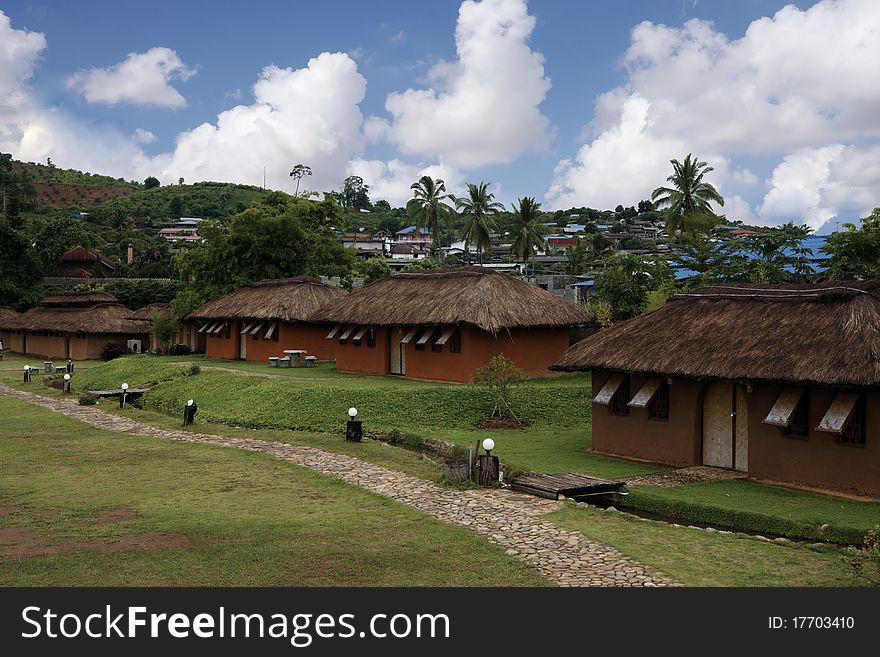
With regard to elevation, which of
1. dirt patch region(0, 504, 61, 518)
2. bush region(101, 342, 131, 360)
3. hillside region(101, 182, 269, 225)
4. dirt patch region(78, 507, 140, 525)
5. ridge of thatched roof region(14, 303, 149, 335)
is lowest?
dirt patch region(0, 504, 61, 518)

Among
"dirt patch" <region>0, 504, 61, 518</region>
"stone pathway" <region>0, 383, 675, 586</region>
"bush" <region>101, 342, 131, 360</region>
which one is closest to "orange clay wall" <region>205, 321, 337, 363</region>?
"bush" <region>101, 342, 131, 360</region>

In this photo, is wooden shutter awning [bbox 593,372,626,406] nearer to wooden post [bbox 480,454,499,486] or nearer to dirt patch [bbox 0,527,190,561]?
wooden post [bbox 480,454,499,486]

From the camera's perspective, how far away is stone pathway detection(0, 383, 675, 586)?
9969mm

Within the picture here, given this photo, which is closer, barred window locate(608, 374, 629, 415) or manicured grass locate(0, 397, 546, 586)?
manicured grass locate(0, 397, 546, 586)

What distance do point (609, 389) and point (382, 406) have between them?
6.80m

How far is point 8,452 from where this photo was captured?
744 inches

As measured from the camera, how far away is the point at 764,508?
43.1ft

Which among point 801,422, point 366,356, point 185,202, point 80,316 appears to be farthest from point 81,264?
point 801,422

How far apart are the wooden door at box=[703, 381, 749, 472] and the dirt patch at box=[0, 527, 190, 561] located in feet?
31.6

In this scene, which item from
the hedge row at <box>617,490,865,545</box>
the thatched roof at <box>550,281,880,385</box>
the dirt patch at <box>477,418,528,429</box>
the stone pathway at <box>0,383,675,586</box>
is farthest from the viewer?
the dirt patch at <box>477,418,528,429</box>

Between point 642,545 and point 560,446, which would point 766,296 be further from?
point 642,545

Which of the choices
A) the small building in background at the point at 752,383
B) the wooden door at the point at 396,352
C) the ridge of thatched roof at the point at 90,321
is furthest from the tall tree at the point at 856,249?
the ridge of thatched roof at the point at 90,321
